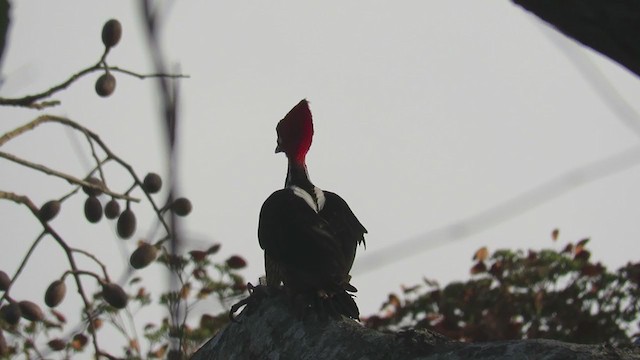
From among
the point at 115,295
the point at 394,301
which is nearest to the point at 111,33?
the point at 115,295

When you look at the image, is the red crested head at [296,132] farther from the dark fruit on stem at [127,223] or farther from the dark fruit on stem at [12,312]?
the dark fruit on stem at [12,312]

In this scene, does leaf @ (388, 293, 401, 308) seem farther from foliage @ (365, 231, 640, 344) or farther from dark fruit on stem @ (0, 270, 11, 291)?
dark fruit on stem @ (0, 270, 11, 291)

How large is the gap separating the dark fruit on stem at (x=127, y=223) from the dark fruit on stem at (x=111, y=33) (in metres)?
0.53

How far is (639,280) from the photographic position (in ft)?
16.7

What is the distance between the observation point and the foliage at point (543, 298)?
5.07 metres

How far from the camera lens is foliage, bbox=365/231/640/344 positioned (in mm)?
5066

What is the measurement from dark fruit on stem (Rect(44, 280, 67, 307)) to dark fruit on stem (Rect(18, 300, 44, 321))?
0.04m

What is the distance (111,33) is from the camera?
3234 mm

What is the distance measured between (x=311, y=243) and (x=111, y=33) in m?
1.10

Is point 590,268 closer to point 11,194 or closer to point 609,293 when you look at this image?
point 609,293

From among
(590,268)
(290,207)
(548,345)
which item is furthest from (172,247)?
(590,268)

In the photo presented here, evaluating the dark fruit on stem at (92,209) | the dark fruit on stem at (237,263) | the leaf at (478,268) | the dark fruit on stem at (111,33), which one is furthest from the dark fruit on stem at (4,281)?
the leaf at (478,268)

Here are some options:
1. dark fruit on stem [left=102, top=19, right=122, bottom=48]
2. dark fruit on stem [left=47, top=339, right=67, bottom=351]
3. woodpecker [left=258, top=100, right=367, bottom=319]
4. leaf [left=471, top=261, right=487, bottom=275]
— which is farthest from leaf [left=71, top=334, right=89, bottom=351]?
woodpecker [left=258, top=100, right=367, bottom=319]

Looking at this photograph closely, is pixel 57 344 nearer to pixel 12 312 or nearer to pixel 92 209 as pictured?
pixel 92 209
